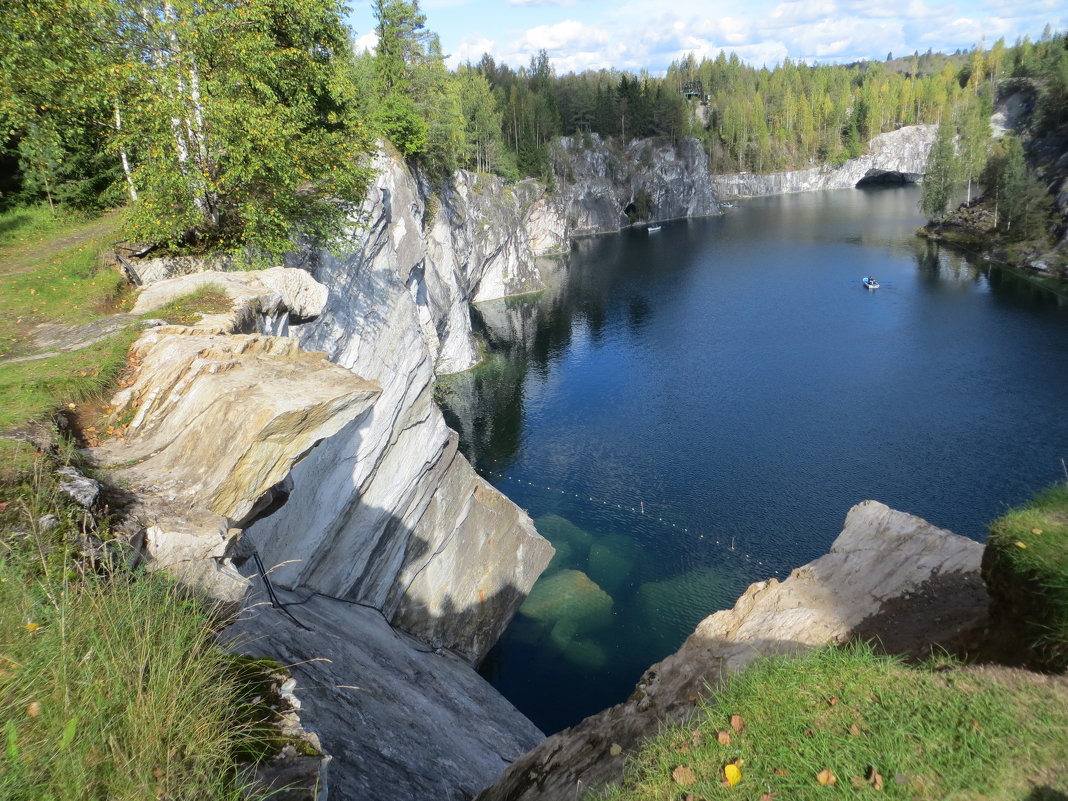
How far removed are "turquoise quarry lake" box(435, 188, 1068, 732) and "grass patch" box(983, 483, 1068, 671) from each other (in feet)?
46.1

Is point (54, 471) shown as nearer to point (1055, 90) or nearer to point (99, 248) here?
point (99, 248)

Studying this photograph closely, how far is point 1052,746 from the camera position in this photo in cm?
525

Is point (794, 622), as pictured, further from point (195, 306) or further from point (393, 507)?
point (195, 306)

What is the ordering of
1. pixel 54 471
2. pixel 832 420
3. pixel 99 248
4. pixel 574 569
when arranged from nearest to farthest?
pixel 54 471
pixel 99 248
pixel 574 569
pixel 832 420

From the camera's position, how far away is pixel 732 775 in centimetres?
541

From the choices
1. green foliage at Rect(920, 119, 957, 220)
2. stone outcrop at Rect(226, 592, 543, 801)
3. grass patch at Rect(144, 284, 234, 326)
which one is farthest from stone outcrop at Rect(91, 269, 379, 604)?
green foliage at Rect(920, 119, 957, 220)

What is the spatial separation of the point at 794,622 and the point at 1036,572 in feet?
14.8

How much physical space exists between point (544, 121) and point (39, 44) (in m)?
103

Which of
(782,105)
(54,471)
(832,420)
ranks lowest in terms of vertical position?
(832,420)

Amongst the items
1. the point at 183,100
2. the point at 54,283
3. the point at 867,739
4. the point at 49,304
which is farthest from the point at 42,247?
the point at 867,739

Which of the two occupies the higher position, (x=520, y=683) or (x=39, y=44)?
(x=39, y=44)

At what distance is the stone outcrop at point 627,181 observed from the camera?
365 ft

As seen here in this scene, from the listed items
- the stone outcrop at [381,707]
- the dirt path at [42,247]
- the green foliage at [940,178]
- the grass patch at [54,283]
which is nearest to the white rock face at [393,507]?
the stone outcrop at [381,707]

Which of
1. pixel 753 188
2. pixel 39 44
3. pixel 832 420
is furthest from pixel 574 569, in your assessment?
pixel 753 188
